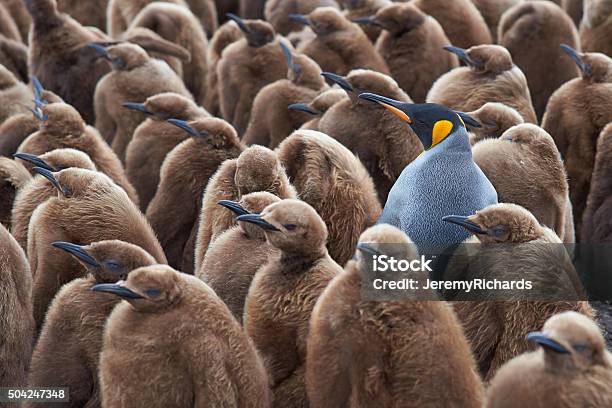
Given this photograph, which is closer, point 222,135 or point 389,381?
point 389,381

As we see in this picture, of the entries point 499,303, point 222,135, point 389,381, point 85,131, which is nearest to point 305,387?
point 389,381

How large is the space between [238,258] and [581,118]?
2.33 m

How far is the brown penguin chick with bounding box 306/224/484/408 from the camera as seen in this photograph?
338cm

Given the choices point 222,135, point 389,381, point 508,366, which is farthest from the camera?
point 222,135

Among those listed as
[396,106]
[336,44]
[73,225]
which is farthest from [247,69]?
[73,225]

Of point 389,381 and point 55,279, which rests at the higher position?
point 389,381

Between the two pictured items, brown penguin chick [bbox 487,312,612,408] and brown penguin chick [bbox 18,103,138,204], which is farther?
brown penguin chick [bbox 18,103,138,204]

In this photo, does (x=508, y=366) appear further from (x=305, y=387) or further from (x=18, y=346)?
(x=18, y=346)

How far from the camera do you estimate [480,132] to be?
17.9ft

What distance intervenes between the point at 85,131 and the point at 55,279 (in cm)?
143

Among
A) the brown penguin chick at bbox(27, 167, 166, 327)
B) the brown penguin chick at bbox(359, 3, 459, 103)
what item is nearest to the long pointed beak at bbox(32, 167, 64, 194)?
the brown penguin chick at bbox(27, 167, 166, 327)

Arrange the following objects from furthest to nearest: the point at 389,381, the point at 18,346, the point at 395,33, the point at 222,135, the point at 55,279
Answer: the point at 395,33 → the point at 222,135 → the point at 55,279 → the point at 18,346 → the point at 389,381

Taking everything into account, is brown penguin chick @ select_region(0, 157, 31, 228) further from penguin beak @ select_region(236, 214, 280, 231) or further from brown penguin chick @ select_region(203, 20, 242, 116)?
brown penguin chick @ select_region(203, 20, 242, 116)

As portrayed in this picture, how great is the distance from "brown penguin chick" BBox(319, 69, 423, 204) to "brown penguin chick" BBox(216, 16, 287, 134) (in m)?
1.49
